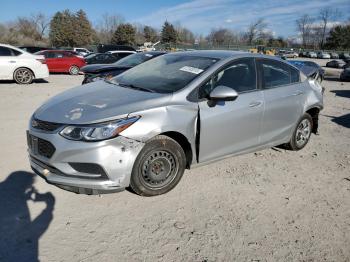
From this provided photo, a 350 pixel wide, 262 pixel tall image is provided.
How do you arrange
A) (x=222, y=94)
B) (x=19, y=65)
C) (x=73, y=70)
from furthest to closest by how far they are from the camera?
(x=73, y=70) < (x=19, y=65) < (x=222, y=94)

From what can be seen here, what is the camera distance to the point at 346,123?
25.7 ft

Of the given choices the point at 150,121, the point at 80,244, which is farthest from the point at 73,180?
the point at 150,121

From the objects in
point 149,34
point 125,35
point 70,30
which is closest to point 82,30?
point 70,30

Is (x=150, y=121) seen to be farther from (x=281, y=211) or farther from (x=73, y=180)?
(x=281, y=211)

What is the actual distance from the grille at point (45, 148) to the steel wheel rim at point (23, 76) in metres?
10.6

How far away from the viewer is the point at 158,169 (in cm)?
376

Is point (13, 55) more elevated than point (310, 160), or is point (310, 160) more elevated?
point (13, 55)

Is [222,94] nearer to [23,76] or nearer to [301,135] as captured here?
[301,135]

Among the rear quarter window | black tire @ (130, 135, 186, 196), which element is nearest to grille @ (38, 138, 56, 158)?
black tire @ (130, 135, 186, 196)

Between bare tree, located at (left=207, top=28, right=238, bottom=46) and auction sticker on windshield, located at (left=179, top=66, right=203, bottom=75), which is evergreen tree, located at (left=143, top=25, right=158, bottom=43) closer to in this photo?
bare tree, located at (left=207, top=28, right=238, bottom=46)

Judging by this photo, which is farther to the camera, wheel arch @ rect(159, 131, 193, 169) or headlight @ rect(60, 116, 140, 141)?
wheel arch @ rect(159, 131, 193, 169)

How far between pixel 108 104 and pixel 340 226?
109 inches

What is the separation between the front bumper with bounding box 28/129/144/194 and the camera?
3250 mm

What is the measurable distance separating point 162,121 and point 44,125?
125cm
